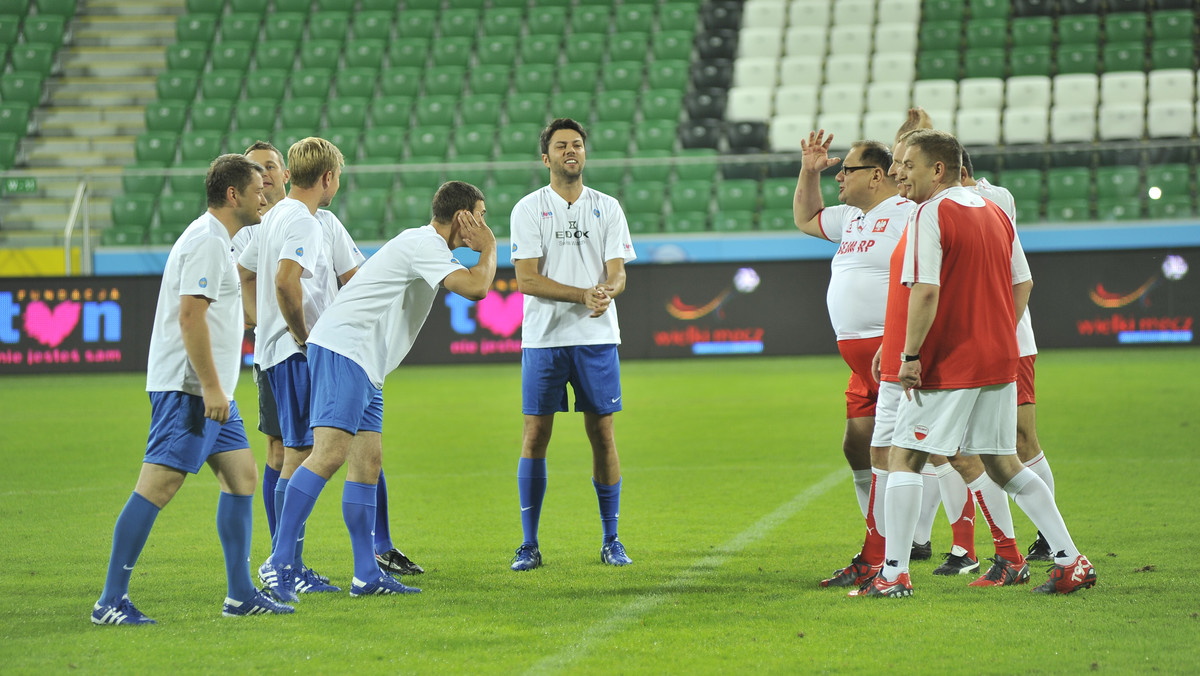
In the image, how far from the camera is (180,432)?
4.74m

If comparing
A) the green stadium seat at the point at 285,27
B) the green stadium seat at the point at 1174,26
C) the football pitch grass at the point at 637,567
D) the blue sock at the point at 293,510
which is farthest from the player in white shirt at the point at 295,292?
the green stadium seat at the point at 285,27

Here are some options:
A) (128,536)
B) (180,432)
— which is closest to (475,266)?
(180,432)

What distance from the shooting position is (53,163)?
79.7ft

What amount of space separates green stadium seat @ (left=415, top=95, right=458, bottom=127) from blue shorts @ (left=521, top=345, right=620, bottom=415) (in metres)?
18.4

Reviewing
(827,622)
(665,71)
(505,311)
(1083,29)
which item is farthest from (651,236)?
(827,622)

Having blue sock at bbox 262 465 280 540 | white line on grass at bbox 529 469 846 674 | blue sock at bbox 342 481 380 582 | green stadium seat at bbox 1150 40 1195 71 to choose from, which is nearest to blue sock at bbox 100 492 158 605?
blue sock at bbox 342 481 380 582

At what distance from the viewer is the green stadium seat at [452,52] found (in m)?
25.7

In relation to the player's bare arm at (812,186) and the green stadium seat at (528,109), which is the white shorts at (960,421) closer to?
the player's bare arm at (812,186)

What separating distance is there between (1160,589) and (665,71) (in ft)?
67.0

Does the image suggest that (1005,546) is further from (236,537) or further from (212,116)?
(212,116)

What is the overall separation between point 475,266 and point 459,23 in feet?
73.9

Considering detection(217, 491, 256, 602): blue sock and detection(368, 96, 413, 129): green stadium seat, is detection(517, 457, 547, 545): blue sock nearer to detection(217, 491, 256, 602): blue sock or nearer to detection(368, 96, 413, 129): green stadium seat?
detection(217, 491, 256, 602): blue sock

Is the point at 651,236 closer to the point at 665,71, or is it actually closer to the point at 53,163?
the point at 665,71

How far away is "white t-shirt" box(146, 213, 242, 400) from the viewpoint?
4.68 metres
